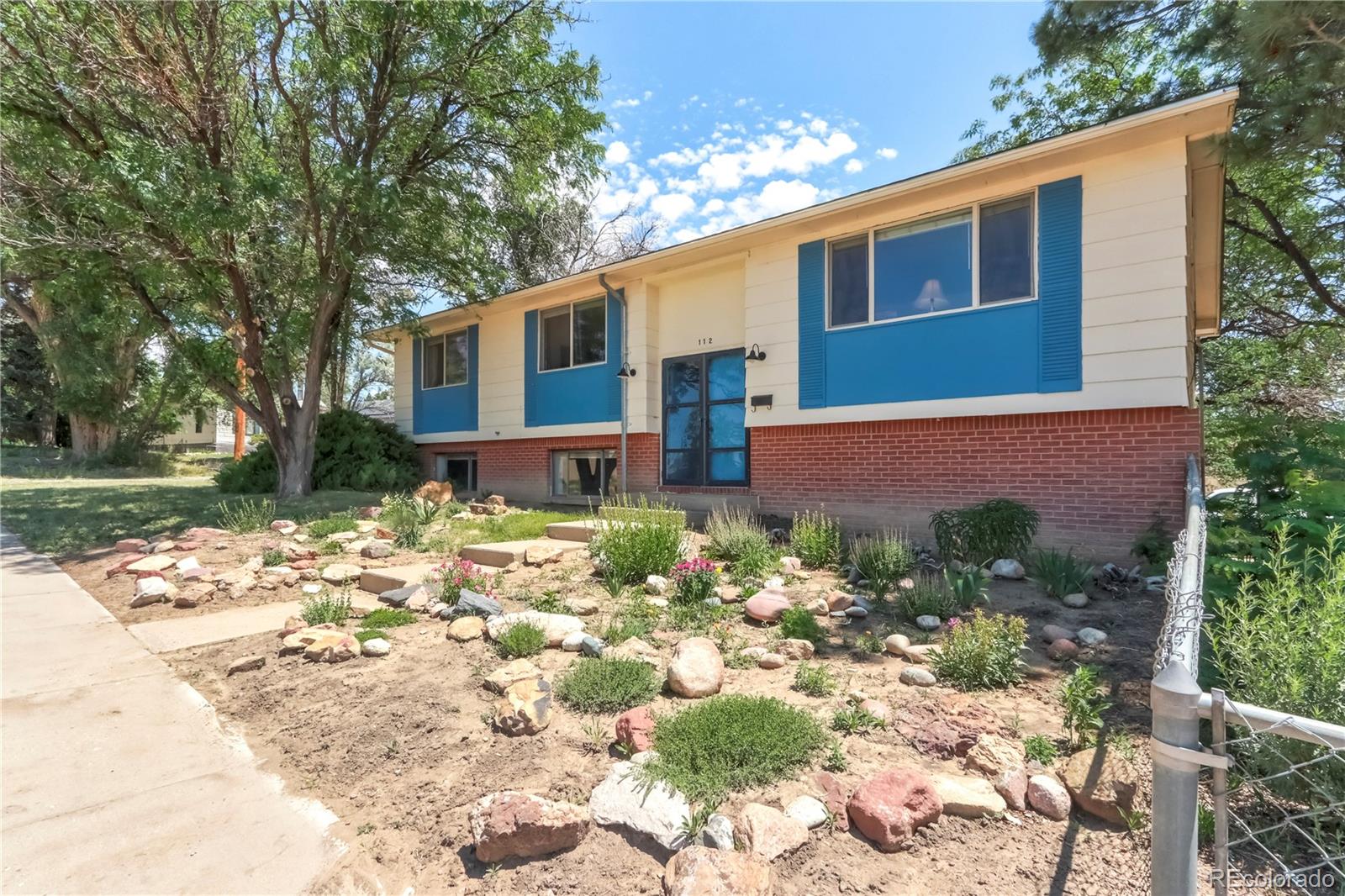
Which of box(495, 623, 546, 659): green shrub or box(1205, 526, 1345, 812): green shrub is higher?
box(1205, 526, 1345, 812): green shrub

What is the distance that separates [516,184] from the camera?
11.4m

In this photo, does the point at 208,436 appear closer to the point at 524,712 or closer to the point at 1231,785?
the point at 524,712

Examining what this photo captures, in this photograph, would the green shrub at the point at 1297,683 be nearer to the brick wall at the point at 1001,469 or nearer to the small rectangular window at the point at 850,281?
the brick wall at the point at 1001,469

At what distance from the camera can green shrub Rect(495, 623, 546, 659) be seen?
3.79m

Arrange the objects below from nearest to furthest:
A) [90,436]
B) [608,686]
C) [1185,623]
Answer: [1185,623] → [608,686] → [90,436]

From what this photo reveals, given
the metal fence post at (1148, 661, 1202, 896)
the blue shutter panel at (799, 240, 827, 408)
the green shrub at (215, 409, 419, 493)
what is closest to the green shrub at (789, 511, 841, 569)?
the blue shutter panel at (799, 240, 827, 408)

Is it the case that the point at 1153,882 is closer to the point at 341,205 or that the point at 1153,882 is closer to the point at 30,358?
the point at 341,205

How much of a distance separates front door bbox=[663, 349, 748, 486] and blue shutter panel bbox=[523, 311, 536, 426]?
9.56ft

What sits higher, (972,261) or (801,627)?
(972,261)

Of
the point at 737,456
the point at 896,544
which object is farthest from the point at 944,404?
the point at 737,456

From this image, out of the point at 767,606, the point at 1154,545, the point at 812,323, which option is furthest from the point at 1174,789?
the point at 812,323

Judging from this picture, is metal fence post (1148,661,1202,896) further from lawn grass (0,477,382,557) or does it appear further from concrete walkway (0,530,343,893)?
lawn grass (0,477,382,557)

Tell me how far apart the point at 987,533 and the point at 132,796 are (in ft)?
A: 19.9

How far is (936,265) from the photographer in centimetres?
713
